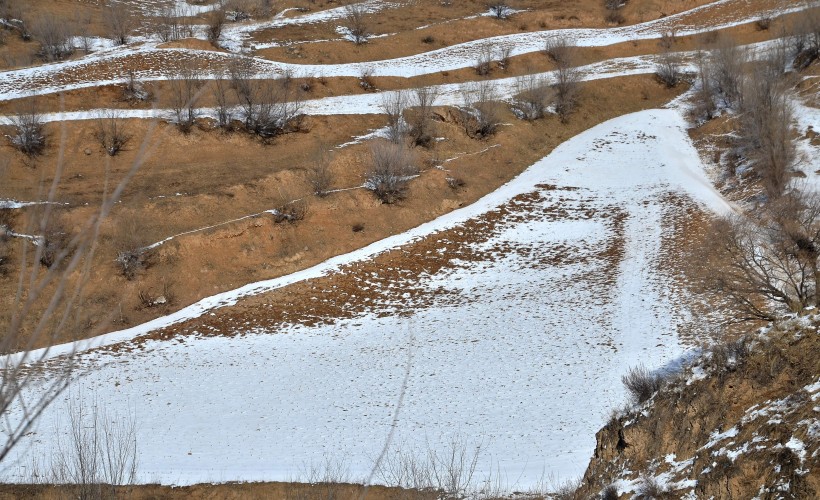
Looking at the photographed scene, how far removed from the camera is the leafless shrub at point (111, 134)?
87.1 ft

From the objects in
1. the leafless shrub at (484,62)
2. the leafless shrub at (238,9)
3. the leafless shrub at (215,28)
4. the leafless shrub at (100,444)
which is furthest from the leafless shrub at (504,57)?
the leafless shrub at (100,444)

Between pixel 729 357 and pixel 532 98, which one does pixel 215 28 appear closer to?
pixel 532 98

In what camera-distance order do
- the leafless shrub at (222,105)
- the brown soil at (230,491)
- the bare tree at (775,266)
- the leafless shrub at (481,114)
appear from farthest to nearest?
the leafless shrub at (481,114) < the leafless shrub at (222,105) < the bare tree at (775,266) < the brown soil at (230,491)

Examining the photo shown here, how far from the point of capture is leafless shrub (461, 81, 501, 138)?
32.8 m

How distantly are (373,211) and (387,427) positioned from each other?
43.6 ft

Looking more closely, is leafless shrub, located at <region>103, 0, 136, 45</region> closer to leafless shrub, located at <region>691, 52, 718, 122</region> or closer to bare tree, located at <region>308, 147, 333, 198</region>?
bare tree, located at <region>308, 147, 333, 198</region>

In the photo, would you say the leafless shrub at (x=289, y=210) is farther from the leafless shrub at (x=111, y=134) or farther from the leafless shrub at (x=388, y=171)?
the leafless shrub at (x=111, y=134)

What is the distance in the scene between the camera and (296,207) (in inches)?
980

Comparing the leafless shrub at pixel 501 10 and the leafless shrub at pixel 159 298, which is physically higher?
the leafless shrub at pixel 501 10

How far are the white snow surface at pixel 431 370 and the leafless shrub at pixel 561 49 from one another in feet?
52.0

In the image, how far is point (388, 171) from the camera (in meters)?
26.6

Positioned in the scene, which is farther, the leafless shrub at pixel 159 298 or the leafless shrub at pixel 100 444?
the leafless shrub at pixel 159 298

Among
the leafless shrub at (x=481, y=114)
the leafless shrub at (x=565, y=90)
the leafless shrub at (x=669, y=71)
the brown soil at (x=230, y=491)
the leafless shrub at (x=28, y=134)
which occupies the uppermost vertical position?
the leafless shrub at (x=669, y=71)

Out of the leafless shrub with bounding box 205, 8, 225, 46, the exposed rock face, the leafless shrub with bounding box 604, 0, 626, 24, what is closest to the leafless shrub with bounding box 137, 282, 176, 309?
the exposed rock face
